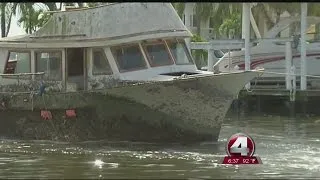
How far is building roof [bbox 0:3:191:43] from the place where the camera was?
59.0 feet

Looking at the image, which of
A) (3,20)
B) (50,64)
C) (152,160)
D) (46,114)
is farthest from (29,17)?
(152,160)

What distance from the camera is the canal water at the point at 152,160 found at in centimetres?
1340

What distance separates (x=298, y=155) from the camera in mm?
15961

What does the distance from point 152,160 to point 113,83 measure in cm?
357

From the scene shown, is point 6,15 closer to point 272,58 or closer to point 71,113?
point 272,58

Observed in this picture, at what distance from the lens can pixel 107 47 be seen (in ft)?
59.4

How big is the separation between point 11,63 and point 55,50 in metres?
1.88

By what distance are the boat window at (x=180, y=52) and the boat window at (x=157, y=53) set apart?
0.22 metres

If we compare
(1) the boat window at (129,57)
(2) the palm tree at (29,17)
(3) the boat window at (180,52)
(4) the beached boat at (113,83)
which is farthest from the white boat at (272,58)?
(2) the palm tree at (29,17)

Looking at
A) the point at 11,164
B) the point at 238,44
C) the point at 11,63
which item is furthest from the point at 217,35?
the point at 11,164

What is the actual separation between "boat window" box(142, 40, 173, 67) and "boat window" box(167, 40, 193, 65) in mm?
221

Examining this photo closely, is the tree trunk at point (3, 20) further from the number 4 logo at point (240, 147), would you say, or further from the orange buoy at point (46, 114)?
the number 4 logo at point (240, 147)

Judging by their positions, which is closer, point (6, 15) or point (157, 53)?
point (157, 53)

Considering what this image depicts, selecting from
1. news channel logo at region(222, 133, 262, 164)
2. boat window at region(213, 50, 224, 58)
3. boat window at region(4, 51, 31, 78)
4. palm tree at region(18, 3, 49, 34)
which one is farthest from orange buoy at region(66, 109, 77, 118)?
palm tree at region(18, 3, 49, 34)
